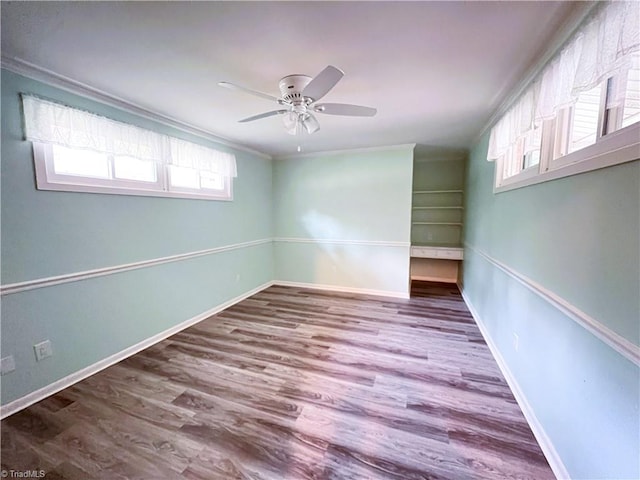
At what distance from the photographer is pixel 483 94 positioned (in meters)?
2.20

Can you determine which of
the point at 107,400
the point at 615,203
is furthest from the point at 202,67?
the point at 107,400

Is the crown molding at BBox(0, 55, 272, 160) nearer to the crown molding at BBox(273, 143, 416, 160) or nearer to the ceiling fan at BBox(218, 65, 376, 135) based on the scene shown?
the ceiling fan at BBox(218, 65, 376, 135)

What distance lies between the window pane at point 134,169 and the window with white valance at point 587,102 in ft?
10.6

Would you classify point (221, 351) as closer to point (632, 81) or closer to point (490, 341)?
point (490, 341)

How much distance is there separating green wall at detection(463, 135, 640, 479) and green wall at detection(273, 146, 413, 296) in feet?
6.42

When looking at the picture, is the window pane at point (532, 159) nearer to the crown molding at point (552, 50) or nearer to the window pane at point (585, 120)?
the window pane at point (585, 120)

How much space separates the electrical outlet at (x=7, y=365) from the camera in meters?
1.75

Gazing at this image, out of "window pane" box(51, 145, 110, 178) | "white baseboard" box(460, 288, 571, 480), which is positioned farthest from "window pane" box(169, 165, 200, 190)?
"white baseboard" box(460, 288, 571, 480)

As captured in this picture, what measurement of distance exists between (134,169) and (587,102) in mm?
→ 3419

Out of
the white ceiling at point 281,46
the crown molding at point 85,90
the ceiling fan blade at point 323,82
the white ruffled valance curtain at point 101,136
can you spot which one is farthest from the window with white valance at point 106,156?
the ceiling fan blade at point 323,82

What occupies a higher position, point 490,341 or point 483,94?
point 483,94

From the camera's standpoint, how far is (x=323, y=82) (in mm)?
1546

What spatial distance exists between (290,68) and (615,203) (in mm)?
1851

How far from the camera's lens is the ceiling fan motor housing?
5.86 ft
